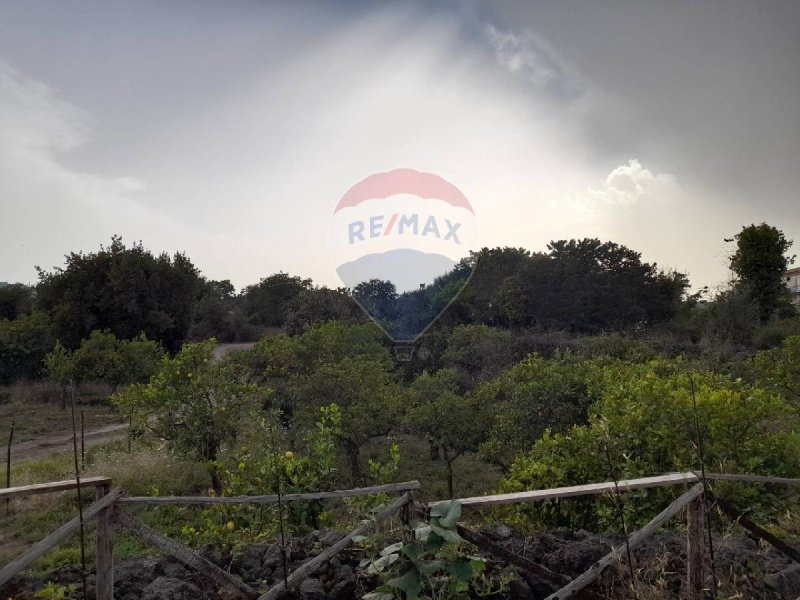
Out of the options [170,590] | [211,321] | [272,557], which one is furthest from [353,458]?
[211,321]

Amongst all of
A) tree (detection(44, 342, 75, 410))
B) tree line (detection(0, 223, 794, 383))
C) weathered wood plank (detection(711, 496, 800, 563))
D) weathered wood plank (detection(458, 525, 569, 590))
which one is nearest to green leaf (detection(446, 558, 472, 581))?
weathered wood plank (detection(458, 525, 569, 590))

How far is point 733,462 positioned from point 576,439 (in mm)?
1147

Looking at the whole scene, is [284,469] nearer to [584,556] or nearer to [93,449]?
[584,556]

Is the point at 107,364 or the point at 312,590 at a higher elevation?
the point at 107,364

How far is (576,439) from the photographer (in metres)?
4.86

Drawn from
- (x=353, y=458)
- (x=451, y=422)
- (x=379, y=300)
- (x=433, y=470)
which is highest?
(x=379, y=300)

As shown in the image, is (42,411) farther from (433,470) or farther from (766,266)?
(766,266)

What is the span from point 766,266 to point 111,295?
25567 mm

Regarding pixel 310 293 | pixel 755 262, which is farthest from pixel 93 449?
pixel 755 262

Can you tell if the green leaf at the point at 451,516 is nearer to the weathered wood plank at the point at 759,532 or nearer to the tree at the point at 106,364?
the weathered wood plank at the point at 759,532

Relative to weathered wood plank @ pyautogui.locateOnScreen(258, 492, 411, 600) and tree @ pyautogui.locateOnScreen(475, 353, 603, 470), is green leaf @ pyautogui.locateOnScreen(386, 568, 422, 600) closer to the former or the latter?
weathered wood plank @ pyautogui.locateOnScreen(258, 492, 411, 600)

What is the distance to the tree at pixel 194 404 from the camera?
8.09 meters

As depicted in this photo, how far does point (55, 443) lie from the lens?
12664 mm

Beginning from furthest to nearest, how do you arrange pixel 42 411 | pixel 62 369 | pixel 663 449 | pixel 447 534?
pixel 42 411 < pixel 62 369 < pixel 663 449 < pixel 447 534
